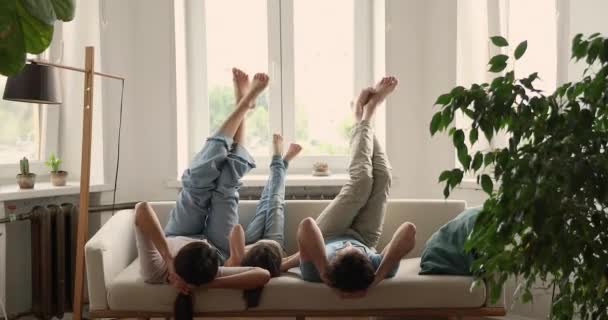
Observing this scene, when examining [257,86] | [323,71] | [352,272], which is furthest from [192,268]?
[323,71]

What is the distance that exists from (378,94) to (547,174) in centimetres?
212

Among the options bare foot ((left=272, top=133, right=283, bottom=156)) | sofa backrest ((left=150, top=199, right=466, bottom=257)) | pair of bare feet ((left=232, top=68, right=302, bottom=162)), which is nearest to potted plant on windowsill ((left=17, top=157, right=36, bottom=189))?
sofa backrest ((left=150, top=199, right=466, bottom=257))

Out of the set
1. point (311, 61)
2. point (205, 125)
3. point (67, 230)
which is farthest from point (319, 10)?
point (67, 230)

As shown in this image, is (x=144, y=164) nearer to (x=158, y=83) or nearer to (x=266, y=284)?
(x=158, y=83)

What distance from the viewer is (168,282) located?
257 centimetres

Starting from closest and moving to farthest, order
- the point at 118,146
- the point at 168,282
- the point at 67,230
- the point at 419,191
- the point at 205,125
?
the point at 168,282, the point at 67,230, the point at 118,146, the point at 419,191, the point at 205,125

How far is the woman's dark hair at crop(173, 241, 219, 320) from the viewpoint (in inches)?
96.6

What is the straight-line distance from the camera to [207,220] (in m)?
3.09

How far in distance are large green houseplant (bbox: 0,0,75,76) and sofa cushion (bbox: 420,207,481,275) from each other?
6.81 feet

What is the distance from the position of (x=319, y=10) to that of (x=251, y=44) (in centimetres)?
51

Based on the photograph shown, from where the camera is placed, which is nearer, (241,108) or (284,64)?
(241,108)

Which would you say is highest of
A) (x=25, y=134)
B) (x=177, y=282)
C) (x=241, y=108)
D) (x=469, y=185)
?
(x=241, y=108)

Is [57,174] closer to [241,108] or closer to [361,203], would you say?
[241,108]

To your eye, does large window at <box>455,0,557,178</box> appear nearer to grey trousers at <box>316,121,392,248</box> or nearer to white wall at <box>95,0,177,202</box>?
grey trousers at <box>316,121,392,248</box>
